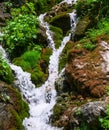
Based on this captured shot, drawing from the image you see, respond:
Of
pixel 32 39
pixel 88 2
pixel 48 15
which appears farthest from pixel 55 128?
pixel 48 15

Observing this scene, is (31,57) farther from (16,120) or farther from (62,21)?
(16,120)

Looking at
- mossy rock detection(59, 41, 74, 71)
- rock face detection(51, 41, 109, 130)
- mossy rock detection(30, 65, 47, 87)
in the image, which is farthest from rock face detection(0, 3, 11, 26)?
rock face detection(51, 41, 109, 130)

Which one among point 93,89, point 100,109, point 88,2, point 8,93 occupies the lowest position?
point 100,109

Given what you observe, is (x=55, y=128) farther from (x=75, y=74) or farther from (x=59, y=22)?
(x=59, y=22)

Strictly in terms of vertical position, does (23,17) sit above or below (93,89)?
above

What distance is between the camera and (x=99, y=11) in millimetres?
15266

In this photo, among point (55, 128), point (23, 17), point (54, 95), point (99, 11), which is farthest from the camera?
point (23, 17)

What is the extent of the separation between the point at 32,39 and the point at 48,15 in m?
4.07

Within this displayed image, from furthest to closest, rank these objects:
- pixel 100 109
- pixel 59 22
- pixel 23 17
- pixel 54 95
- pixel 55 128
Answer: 1. pixel 59 22
2. pixel 23 17
3. pixel 54 95
4. pixel 55 128
5. pixel 100 109

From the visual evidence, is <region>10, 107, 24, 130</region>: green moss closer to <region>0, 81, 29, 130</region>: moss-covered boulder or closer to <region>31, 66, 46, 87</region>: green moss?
<region>0, 81, 29, 130</region>: moss-covered boulder

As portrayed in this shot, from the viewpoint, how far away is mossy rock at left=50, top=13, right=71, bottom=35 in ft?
58.1

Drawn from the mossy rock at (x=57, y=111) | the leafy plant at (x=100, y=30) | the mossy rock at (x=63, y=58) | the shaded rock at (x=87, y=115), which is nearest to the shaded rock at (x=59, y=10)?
the mossy rock at (x=63, y=58)

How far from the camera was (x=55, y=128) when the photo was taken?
33.2 feet

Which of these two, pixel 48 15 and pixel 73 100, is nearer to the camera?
pixel 73 100
